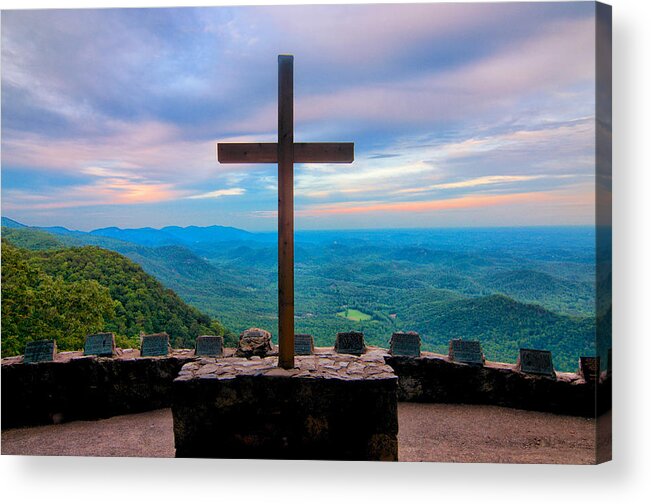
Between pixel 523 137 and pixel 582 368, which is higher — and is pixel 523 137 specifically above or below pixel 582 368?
above

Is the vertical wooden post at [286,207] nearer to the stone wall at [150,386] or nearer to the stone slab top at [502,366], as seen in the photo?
the stone wall at [150,386]

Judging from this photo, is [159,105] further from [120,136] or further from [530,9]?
[530,9]

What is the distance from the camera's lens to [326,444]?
11.0 ft

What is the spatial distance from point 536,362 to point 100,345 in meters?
5.31

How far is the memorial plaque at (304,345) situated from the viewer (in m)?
4.68

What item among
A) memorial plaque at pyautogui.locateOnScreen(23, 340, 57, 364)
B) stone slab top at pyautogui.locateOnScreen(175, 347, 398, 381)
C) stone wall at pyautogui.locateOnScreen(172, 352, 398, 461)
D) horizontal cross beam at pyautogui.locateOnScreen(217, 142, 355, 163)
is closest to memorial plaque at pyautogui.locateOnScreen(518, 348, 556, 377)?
stone slab top at pyautogui.locateOnScreen(175, 347, 398, 381)

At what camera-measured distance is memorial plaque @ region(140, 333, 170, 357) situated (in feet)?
17.2

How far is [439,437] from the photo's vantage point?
443 cm

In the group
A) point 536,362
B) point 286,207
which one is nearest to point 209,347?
point 286,207

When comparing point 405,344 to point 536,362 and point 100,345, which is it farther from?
point 100,345

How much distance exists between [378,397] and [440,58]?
359cm

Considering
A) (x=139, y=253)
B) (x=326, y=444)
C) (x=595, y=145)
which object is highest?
(x=595, y=145)

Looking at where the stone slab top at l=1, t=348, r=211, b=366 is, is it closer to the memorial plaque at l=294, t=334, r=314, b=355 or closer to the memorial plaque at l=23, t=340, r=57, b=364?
the memorial plaque at l=23, t=340, r=57, b=364

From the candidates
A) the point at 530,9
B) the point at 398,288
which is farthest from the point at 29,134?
the point at 398,288
